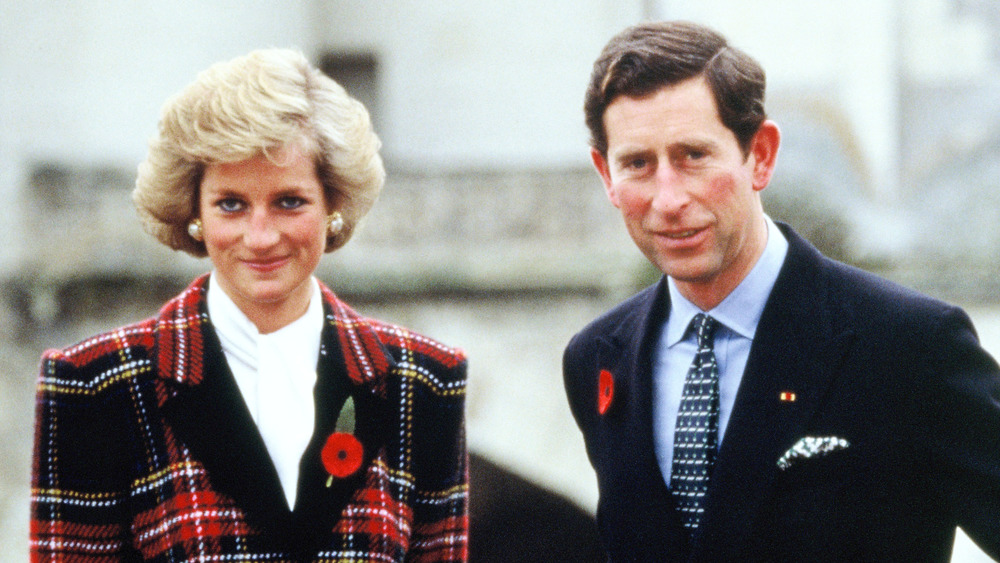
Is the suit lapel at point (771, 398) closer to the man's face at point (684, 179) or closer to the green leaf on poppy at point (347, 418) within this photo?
the man's face at point (684, 179)

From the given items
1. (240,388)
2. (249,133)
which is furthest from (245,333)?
(249,133)

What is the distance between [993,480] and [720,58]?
93 cm

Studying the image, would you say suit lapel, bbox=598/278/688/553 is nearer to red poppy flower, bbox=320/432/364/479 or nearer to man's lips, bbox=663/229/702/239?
man's lips, bbox=663/229/702/239

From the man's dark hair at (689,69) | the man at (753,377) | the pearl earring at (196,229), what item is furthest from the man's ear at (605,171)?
the pearl earring at (196,229)

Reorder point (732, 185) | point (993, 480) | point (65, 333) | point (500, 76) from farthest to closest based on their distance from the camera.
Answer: point (500, 76), point (65, 333), point (732, 185), point (993, 480)

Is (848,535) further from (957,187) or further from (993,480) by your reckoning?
(957,187)

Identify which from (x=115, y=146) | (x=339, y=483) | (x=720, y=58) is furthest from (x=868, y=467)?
(x=115, y=146)

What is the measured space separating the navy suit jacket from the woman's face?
77 centimetres

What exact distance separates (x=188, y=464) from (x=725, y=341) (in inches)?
43.4

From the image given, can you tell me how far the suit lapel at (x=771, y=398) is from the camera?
7.89 ft

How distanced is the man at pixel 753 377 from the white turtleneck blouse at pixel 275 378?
0.65m

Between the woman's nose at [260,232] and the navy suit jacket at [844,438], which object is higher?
the woman's nose at [260,232]

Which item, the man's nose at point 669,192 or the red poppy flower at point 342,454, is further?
the red poppy flower at point 342,454

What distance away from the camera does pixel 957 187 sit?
46.0 ft
